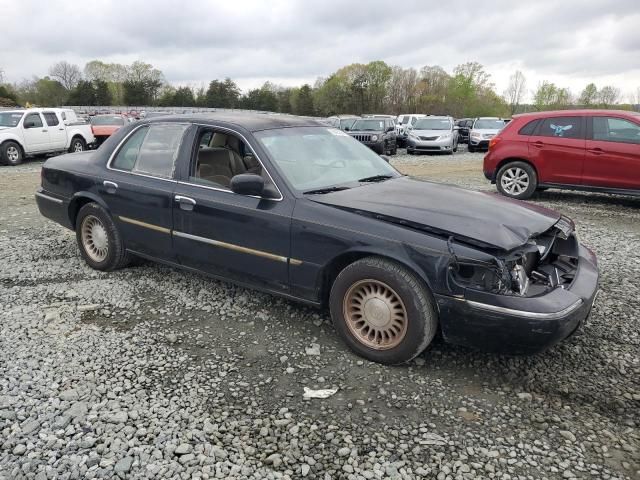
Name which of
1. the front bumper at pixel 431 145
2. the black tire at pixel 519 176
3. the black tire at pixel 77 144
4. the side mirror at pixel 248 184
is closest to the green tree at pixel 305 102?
the front bumper at pixel 431 145

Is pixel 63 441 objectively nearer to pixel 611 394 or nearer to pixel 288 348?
pixel 288 348

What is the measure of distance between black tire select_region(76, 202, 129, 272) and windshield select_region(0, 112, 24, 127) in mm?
13486

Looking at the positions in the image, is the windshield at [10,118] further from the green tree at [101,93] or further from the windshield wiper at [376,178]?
the green tree at [101,93]

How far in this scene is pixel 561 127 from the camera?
347 inches

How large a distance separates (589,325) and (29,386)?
13.2 feet

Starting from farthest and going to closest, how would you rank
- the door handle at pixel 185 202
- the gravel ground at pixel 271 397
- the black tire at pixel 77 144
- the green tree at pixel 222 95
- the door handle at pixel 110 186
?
1. the green tree at pixel 222 95
2. the black tire at pixel 77 144
3. the door handle at pixel 110 186
4. the door handle at pixel 185 202
5. the gravel ground at pixel 271 397

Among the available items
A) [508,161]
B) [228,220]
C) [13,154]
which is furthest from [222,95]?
[228,220]

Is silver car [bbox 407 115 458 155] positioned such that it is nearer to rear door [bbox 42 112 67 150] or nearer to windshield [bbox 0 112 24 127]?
rear door [bbox 42 112 67 150]

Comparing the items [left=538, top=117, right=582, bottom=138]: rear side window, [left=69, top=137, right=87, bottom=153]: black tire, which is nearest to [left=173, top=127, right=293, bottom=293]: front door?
[left=538, top=117, right=582, bottom=138]: rear side window

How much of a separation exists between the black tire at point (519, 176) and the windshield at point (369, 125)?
34.7 ft

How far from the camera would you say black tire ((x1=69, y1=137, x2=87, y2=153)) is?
58.4ft

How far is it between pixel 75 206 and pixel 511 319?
14.4 ft

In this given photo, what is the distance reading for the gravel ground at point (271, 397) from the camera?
2.50m

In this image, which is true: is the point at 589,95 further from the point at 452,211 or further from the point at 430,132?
the point at 452,211
